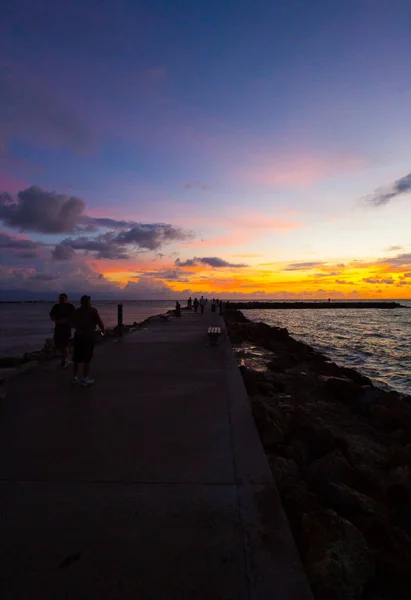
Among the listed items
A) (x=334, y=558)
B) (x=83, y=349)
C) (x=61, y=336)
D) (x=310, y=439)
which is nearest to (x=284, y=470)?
(x=310, y=439)

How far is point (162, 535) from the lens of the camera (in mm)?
2582

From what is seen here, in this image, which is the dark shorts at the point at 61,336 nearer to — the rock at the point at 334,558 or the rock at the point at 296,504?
the rock at the point at 296,504

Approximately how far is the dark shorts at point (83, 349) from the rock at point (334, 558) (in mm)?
4578

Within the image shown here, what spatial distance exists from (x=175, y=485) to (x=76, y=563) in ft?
3.43

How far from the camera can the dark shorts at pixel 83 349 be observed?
660 centimetres

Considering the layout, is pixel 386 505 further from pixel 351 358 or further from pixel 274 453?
pixel 351 358

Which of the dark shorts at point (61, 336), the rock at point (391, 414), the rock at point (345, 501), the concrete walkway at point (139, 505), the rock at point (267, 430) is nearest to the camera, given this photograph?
the concrete walkway at point (139, 505)

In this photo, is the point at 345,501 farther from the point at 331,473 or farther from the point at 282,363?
the point at 282,363

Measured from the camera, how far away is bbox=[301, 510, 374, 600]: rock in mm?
2432

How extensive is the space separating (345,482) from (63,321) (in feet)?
19.1

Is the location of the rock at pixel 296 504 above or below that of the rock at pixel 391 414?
above

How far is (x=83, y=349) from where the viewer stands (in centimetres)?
661

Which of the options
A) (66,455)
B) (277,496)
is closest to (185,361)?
(66,455)

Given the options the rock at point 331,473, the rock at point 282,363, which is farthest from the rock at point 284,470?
the rock at point 282,363
